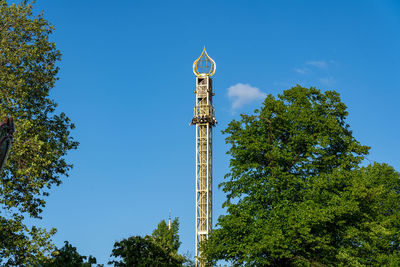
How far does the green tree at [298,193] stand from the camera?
3036cm

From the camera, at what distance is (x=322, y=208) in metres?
30.3

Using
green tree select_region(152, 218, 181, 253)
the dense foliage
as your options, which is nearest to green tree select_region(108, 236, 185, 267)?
the dense foliage

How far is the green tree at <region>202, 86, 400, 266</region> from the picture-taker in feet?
99.6

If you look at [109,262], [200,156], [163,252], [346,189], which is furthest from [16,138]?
[200,156]

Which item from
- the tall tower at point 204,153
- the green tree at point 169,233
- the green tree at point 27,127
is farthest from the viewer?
the tall tower at point 204,153

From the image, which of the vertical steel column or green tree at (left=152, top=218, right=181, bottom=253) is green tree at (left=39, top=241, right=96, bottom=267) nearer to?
green tree at (left=152, top=218, right=181, bottom=253)

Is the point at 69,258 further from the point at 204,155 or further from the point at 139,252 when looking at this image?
the point at 204,155

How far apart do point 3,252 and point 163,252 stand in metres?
14.2

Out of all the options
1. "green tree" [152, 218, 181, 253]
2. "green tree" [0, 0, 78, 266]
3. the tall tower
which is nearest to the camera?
"green tree" [0, 0, 78, 266]

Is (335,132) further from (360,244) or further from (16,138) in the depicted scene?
(16,138)

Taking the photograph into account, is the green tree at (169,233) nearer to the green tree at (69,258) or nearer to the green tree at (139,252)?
the green tree at (139,252)

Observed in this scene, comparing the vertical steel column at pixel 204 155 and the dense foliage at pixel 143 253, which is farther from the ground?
the vertical steel column at pixel 204 155

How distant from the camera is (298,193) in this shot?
105 ft

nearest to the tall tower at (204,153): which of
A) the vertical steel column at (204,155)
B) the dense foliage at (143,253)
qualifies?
the vertical steel column at (204,155)
